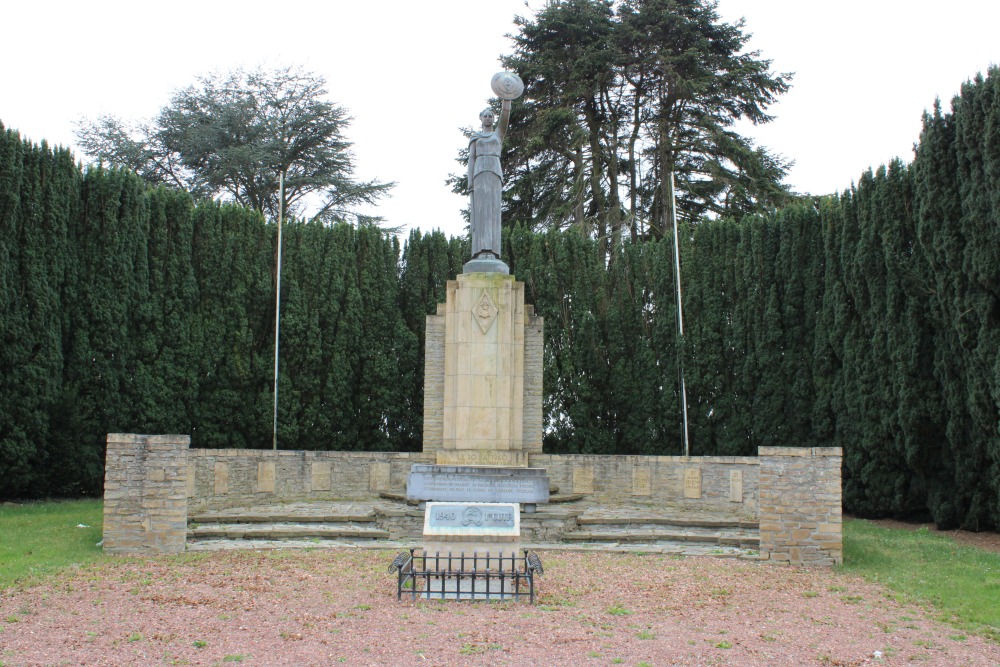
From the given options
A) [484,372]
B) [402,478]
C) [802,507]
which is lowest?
[402,478]

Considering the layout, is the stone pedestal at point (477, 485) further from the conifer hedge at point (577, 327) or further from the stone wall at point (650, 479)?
the conifer hedge at point (577, 327)

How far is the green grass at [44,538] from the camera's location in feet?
29.7

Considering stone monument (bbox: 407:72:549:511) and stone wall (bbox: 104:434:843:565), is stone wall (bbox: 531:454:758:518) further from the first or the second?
stone monument (bbox: 407:72:549:511)

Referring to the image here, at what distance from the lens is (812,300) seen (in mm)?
16812

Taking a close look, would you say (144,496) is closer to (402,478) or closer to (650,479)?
(402,478)

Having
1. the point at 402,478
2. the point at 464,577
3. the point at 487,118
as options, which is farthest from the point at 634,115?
the point at 464,577

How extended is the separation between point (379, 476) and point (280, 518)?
338 centimetres

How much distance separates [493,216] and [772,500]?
261 inches

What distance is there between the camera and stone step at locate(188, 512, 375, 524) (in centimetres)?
1222

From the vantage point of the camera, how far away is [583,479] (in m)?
15.1

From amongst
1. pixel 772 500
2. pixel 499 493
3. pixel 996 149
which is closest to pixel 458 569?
pixel 499 493

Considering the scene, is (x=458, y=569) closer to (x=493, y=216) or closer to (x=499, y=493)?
(x=499, y=493)

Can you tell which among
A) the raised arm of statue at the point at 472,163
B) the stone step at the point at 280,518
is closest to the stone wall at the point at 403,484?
the stone step at the point at 280,518

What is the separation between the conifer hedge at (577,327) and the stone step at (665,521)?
3550 mm
